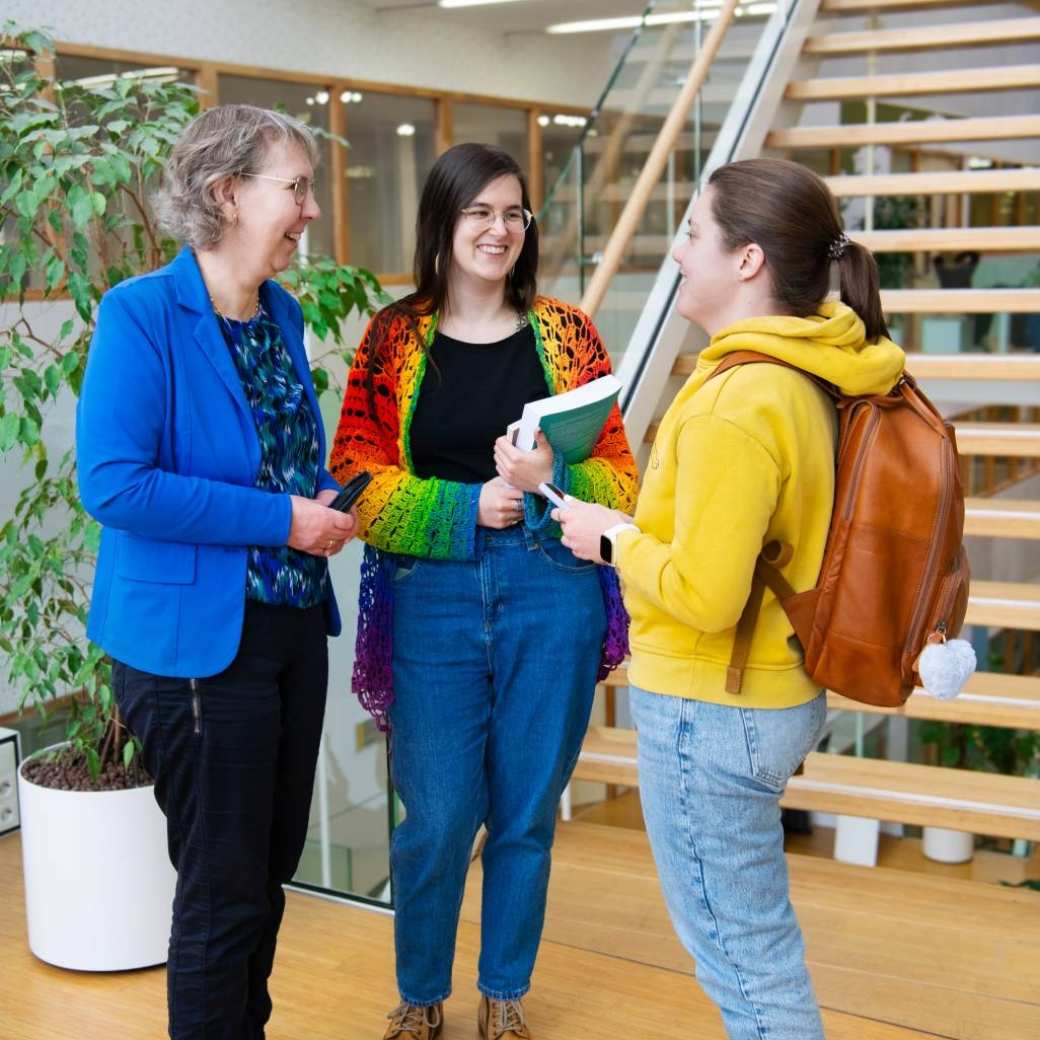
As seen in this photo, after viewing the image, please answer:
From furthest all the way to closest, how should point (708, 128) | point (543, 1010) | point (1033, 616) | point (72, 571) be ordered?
point (708, 128) < point (72, 571) < point (1033, 616) < point (543, 1010)

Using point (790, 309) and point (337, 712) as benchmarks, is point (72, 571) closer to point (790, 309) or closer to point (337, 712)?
point (337, 712)

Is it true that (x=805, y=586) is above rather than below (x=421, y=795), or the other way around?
above

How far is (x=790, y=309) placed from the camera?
1.69 meters

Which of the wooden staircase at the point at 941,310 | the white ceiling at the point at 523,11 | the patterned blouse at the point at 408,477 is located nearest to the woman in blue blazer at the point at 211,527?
the patterned blouse at the point at 408,477

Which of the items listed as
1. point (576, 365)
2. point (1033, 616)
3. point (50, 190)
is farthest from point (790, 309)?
point (1033, 616)

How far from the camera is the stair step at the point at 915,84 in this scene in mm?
5125

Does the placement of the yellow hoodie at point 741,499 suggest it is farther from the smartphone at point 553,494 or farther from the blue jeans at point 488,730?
the blue jeans at point 488,730

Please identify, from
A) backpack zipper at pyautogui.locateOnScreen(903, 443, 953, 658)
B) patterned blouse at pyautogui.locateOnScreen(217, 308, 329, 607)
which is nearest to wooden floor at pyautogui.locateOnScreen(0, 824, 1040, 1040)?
patterned blouse at pyautogui.locateOnScreen(217, 308, 329, 607)

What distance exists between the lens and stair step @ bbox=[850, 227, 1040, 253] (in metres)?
4.57

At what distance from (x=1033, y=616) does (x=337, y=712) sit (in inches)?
75.9

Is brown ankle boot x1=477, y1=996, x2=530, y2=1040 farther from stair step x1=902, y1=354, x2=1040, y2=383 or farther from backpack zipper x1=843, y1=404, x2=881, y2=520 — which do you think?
stair step x1=902, y1=354, x2=1040, y2=383

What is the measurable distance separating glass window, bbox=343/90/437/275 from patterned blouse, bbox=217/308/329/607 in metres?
6.75

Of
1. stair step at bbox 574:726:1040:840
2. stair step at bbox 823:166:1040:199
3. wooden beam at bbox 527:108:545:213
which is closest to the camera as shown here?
stair step at bbox 574:726:1040:840

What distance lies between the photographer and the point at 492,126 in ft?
32.4
